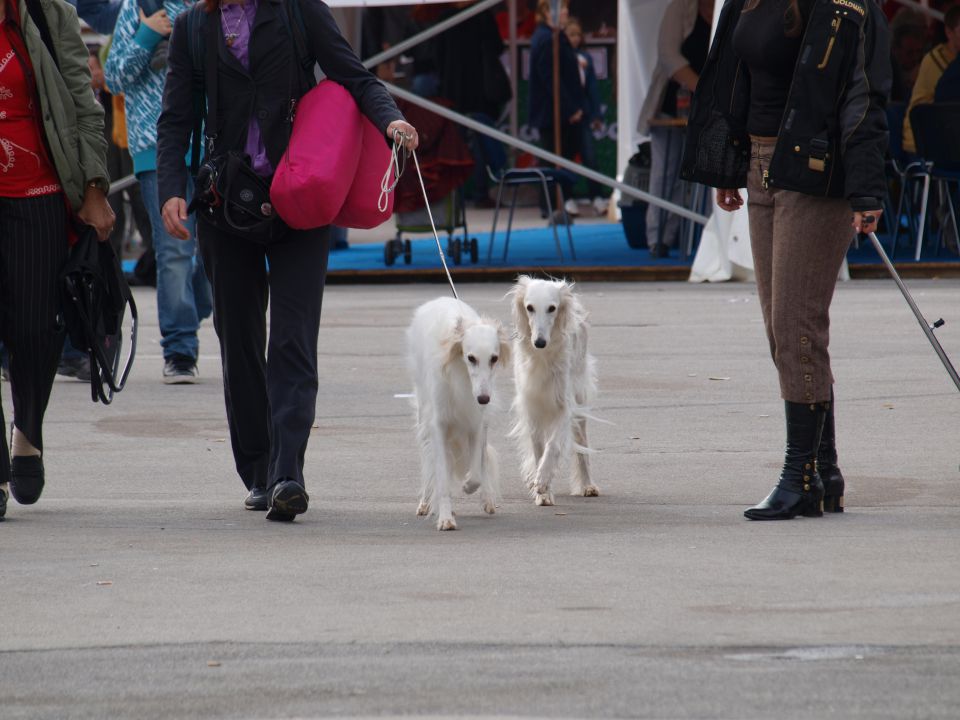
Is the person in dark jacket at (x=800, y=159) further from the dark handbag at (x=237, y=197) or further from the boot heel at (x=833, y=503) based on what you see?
the dark handbag at (x=237, y=197)

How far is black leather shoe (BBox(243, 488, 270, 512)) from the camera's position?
655cm

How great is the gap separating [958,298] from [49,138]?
29.3 feet

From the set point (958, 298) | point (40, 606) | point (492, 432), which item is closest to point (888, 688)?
point (40, 606)

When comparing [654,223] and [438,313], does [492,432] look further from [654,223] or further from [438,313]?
[654,223]

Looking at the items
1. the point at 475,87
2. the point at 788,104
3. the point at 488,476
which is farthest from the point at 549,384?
the point at 475,87

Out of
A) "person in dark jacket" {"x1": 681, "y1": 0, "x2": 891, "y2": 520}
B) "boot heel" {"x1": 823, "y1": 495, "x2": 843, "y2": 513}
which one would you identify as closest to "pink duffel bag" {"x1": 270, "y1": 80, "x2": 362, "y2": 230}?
"person in dark jacket" {"x1": 681, "y1": 0, "x2": 891, "y2": 520}

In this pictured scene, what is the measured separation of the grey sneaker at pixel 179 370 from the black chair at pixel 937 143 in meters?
7.19

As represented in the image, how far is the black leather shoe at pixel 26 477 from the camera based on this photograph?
Result: 21.3 ft

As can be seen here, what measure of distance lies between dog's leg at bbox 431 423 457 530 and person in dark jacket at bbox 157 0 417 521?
0.46 meters

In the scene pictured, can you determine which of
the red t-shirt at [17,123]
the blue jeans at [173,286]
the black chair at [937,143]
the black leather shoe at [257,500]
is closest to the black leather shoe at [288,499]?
the black leather shoe at [257,500]

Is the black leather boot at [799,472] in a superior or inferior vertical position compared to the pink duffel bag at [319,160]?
inferior

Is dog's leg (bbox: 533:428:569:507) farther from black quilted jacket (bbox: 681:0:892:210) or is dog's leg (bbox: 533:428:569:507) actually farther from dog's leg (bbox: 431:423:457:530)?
black quilted jacket (bbox: 681:0:892:210)

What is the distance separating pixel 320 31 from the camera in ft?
20.3

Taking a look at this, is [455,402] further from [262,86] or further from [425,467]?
[262,86]
